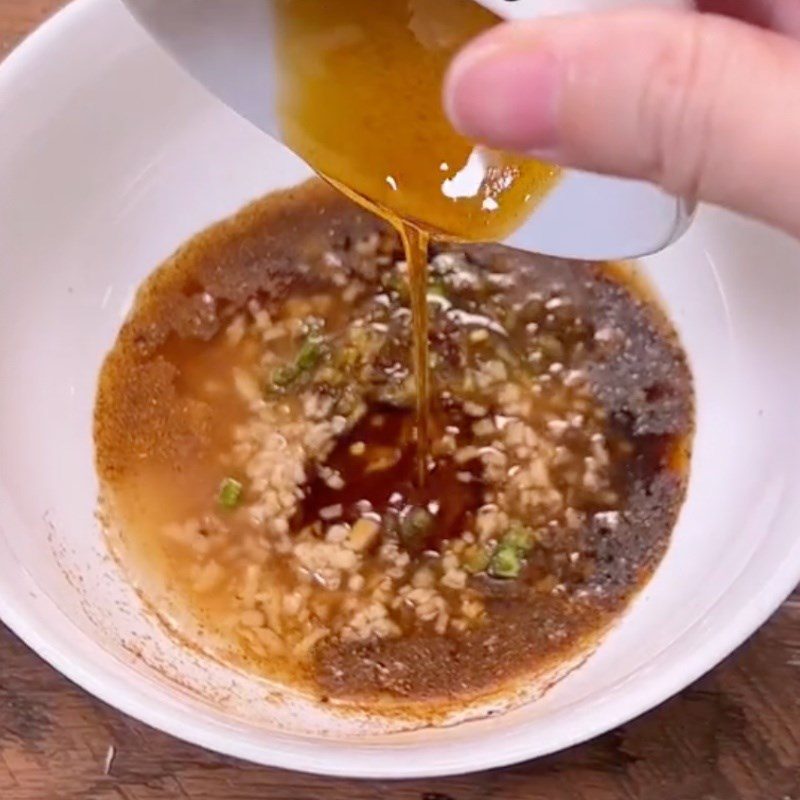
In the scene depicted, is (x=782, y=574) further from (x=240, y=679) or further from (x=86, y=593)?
(x=86, y=593)

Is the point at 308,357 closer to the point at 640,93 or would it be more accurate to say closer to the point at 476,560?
the point at 476,560

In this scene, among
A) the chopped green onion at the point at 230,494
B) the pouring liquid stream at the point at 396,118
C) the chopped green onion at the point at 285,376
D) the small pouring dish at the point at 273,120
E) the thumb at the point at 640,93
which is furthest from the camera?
the chopped green onion at the point at 285,376

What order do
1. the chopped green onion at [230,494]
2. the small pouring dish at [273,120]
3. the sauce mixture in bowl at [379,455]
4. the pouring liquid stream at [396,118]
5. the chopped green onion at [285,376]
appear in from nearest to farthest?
the pouring liquid stream at [396,118]
the small pouring dish at [273,120]
the sauce mixture in bowl at [379,455]
the chopped green onion at [230,494]
the chopped green onion at [285,376]

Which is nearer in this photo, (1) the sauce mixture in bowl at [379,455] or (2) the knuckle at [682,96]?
(2) the knuckle at [682,96]

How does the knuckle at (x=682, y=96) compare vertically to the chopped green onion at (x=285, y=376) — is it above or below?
above

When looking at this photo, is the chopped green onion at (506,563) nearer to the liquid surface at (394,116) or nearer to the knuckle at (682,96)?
the liquid surface at (394,116)

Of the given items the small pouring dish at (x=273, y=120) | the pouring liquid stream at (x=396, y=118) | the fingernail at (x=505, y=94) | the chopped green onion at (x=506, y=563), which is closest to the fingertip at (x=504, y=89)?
the fingernail at (x=505, y=94)
